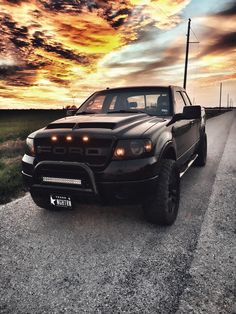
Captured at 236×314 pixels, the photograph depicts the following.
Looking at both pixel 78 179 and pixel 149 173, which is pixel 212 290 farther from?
pixel 78 179

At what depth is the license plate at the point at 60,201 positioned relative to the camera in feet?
11.2

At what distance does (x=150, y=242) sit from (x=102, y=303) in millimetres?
1144

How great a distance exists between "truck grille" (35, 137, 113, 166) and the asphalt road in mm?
938

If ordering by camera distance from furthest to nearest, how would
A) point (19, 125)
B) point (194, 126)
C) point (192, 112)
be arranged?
point (19, 125) < point (194, 126) < point (192, 112)

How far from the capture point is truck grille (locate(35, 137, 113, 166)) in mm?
3203

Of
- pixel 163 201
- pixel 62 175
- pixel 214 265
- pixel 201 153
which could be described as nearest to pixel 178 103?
pixel 163 201

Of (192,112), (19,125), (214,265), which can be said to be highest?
(192,112)

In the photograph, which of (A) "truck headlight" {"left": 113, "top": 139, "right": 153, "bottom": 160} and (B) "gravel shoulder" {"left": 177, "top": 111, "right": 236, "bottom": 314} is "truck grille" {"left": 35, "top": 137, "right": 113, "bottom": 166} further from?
(B) "gravel shoulder" {"left": 177, "top": 111, "right": 236, "bottom": 314}

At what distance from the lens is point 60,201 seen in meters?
3.48

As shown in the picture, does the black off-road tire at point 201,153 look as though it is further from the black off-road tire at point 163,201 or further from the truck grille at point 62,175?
the truck grille at point 62,175

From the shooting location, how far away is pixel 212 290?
8.23ft

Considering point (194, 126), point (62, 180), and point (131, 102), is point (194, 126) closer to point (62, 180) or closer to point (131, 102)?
point (131, 102)

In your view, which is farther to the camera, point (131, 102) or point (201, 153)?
point (201, 153)

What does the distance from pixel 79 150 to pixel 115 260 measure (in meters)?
1.20
